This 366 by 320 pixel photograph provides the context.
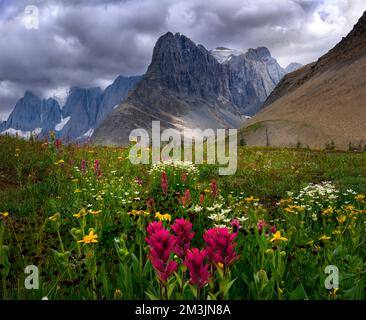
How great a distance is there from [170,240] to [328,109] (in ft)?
339

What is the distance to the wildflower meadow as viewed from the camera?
2.40 meters

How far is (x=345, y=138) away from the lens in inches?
3137

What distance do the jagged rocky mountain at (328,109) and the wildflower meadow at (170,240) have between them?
55469 millimetres

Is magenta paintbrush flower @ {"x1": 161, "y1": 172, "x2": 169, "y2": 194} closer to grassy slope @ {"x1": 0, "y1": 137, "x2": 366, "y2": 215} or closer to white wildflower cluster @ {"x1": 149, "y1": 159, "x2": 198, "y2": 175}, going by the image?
grassy slope @ {"x1": 0, "y1": 137, "x2": 366, "y2": 215}

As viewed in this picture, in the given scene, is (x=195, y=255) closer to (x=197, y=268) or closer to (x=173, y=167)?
(x=197, y=268)

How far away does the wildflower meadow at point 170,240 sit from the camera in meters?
2.40

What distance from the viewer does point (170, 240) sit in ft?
6.72

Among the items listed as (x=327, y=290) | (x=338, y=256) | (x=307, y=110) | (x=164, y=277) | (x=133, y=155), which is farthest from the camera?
(x=307, y=110)

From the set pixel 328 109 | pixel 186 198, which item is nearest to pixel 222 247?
pixel 186 198

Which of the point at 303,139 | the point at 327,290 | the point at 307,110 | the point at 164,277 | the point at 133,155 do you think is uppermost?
the point at 307,110

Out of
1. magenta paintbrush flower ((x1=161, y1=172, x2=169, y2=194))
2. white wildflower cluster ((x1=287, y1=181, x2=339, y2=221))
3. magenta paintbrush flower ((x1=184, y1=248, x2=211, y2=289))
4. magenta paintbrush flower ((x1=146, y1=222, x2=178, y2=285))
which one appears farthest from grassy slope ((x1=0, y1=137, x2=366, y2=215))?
magenta paintbrush flower ((x1=184, y1=248, x2=211, y2=289))
